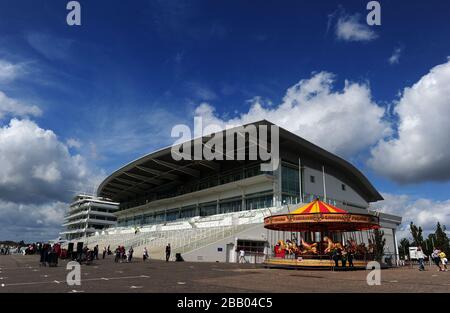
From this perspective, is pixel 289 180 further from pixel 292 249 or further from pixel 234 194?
pixel 292 249

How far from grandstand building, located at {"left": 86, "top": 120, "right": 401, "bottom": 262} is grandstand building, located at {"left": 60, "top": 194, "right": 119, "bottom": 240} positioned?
38313 millimetres

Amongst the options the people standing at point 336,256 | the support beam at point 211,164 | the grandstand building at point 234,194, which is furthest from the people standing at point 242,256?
the support beam at point 211,164

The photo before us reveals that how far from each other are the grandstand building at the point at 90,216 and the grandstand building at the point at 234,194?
38.3 m

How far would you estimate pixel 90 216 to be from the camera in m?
99.4

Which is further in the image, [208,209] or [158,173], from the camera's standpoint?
[158,173]

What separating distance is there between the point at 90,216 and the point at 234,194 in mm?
65851

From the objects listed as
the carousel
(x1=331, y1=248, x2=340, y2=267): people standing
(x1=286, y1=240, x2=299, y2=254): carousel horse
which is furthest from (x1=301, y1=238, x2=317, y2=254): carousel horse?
(x1=331, y1=248, x2=340, y2=267): people standing

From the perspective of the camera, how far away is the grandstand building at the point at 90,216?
325ft

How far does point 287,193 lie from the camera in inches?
1667

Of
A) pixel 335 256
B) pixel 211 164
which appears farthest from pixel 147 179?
pixel 335 256

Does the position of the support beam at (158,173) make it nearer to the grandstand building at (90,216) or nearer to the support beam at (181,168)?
the support beam at (181,168)

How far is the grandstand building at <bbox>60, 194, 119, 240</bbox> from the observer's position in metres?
99.1
